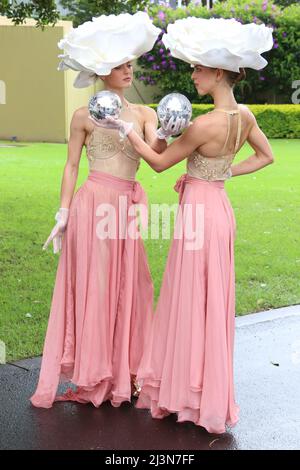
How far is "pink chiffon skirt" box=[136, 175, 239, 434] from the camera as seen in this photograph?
3.51 metres

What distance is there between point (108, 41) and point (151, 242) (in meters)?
4.45

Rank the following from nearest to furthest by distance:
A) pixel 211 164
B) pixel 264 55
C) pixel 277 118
Result: 1. pixel 211 164
2. pixel 277 118
3. pixel 264 55

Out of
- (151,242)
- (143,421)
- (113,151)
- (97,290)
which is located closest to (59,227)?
(97,290)

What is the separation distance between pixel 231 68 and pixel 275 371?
82.0 inches

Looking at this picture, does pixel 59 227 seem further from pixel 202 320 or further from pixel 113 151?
pixel 202 320

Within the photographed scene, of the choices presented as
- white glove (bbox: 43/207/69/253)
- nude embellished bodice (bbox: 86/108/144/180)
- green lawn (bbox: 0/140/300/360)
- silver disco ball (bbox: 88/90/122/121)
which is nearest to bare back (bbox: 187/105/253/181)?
nude embellished bodice (bbox: 86/108/144/180)

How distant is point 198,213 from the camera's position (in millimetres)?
3574

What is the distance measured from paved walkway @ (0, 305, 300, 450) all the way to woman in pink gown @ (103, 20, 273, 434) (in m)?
0.12

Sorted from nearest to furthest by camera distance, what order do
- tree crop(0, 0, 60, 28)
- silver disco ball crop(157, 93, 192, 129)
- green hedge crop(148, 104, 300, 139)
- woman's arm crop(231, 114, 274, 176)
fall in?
1. silver disco ball crop(157, 93, 192, 129)
2. woman's arm crop(231, 114, 274, 176)
3. tree crop(0, 0, 60, 28)
4. green hedge crop(148, 104, 300, 139)

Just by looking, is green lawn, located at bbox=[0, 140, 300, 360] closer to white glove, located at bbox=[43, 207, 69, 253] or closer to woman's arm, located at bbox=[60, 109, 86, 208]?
white glove, located at bbox=[43, 207, 69, 253]

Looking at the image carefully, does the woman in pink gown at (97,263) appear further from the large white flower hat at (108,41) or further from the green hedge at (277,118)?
the green hedge at (277,118)

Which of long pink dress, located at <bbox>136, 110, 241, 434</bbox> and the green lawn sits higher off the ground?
long pink dress, located at <bbox>136, 110, 241, 434</bbox>

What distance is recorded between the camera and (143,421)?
12.2 ft

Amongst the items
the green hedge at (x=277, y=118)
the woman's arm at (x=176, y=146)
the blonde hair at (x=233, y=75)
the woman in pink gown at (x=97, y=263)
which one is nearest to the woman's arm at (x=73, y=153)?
the woman in pink gown at (x=97, y=263)
